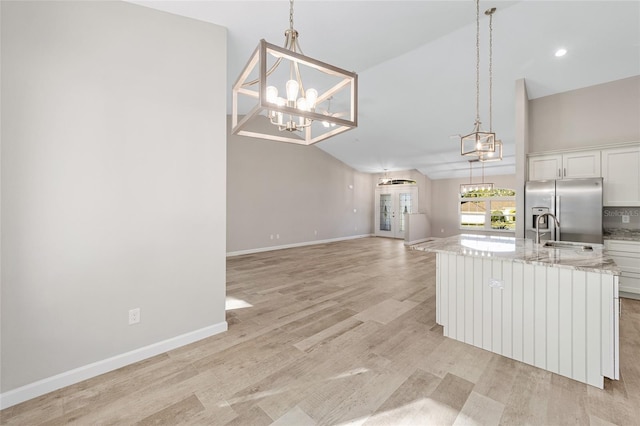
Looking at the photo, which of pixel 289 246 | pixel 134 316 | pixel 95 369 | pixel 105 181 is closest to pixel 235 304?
pixel 134 316

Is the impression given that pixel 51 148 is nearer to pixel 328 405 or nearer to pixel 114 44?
pixel 114 44

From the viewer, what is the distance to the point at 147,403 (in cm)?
177

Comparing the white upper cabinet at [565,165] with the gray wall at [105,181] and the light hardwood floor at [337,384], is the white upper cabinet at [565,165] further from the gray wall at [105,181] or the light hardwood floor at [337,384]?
the gray wall at [105,181]

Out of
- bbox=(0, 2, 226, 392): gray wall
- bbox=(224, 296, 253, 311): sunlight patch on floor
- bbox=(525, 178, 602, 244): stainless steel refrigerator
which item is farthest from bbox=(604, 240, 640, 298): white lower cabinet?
bbox=(0, 2, 226, 392): gray wall

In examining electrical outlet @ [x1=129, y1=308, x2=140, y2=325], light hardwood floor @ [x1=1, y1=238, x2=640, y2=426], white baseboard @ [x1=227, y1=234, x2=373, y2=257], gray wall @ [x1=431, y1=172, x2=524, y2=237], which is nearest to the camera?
light hardwood floor @ [x1=1, y1=238, x2=640, y2=426]

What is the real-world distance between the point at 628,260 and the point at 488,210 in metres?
6.22

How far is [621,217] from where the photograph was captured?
4.00 meters

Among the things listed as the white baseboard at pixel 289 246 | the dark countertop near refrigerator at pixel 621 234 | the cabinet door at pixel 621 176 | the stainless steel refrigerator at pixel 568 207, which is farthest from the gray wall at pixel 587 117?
the white baseboard at pixel 289 246

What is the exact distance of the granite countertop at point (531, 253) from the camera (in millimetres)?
1883

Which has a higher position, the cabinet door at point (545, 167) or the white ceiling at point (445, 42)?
the white ceiling at point (445, 42)

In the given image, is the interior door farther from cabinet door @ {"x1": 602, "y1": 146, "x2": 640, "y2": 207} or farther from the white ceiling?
cabinet door @ {"x1": 602, "y1": 146, "x2": 640, "y2": 207}

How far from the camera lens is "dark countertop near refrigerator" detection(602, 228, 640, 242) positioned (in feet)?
11.7

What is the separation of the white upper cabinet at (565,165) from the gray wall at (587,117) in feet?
0.98

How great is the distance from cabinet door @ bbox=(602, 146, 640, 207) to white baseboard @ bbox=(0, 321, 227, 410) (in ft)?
18.0
